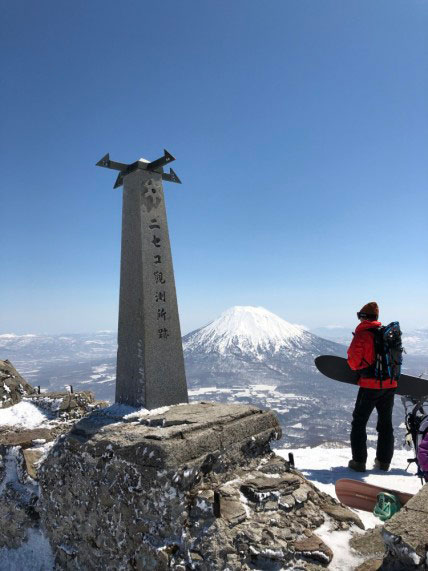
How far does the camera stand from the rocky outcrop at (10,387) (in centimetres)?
859

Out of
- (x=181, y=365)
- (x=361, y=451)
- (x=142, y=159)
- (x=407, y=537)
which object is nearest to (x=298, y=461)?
(x=361, y=451)

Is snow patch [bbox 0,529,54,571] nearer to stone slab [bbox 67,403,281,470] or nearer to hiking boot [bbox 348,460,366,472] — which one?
stone slab [bbox 67,403,281,470]

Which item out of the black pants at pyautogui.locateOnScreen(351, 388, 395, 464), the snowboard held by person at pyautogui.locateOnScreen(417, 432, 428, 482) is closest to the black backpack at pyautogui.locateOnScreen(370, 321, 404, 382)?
the black pants at pyautogui.locateOnScreen(351, 388, 395, 464)

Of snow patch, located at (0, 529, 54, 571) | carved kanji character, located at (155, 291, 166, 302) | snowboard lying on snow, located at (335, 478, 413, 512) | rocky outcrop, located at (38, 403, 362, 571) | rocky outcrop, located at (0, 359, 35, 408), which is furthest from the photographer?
rocky outcrop, located at (0, 359, 35, 408)

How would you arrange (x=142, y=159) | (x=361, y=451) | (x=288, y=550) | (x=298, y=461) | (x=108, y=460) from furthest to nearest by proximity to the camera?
(x=298, y=461) → (x=361, y=451) → (x=142, y=159) → (x=108, y=460) → (x=288, y=550)

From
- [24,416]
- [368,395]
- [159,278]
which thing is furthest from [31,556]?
[368,395]

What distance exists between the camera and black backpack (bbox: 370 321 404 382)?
6215 millimetres

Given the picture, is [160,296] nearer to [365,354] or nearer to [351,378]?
[365,354]

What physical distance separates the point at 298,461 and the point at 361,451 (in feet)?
5.59

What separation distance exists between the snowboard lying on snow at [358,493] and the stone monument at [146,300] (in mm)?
2613

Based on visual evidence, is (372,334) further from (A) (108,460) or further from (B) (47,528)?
(B) (47,528)

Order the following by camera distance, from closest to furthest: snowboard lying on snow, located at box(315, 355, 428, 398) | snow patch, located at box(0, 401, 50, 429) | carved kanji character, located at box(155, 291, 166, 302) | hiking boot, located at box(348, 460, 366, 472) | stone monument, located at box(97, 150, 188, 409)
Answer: stone monument, located at box(97, 150, 188, 409)
carved kanji character, located at box(155, 291, 166, 302)
hiking boot, located at box(348, 460, 366, 472)
snow patch, located at box(0, 401, 50, 429)
snowboard lying on snow, located at box(315, 355, 428, 398)

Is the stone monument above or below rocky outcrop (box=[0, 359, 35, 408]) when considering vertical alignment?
above

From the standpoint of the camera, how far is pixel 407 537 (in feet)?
8.36
